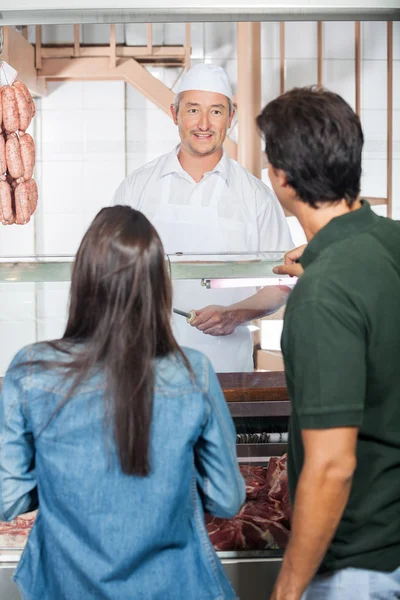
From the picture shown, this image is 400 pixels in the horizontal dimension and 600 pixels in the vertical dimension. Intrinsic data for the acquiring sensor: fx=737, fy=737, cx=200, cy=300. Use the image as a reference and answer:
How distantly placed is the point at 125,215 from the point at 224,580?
651 millimetres

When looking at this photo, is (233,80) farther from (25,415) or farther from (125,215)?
(25,415)

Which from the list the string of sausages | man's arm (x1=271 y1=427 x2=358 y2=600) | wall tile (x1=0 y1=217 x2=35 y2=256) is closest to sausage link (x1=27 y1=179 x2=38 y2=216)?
the string of sausages

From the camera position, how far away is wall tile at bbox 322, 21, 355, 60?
9.69ft

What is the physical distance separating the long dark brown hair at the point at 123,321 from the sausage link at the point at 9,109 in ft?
4.00

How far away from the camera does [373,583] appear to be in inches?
47.1

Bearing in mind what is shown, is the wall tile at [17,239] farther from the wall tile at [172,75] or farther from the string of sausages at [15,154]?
the wall tile at [172,75]

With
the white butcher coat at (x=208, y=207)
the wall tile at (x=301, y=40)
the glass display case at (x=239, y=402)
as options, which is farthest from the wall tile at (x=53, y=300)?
the wall tile at (x=301, y=40)

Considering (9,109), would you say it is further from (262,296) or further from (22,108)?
(262,296)

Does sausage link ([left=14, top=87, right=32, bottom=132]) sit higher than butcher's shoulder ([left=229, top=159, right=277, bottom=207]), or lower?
higher

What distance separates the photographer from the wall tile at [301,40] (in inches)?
117

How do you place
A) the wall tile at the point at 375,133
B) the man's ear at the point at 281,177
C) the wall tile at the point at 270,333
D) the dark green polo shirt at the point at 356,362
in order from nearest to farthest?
the dark green polo shirt at the point at 356,362 < the man's ear at the point at 281,177 < the wall tile at the point at 270,333 < the wall tile at the point at 375,133

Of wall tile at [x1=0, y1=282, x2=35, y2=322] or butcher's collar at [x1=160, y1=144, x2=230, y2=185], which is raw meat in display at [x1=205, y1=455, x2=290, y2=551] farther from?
butcher's collar at [x1=160, y1=144, x2=230, y2=185]

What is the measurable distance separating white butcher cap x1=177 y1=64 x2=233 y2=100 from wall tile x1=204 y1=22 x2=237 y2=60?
273mm

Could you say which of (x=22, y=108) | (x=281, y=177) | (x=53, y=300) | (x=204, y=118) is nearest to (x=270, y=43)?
(x=204, y=118)
